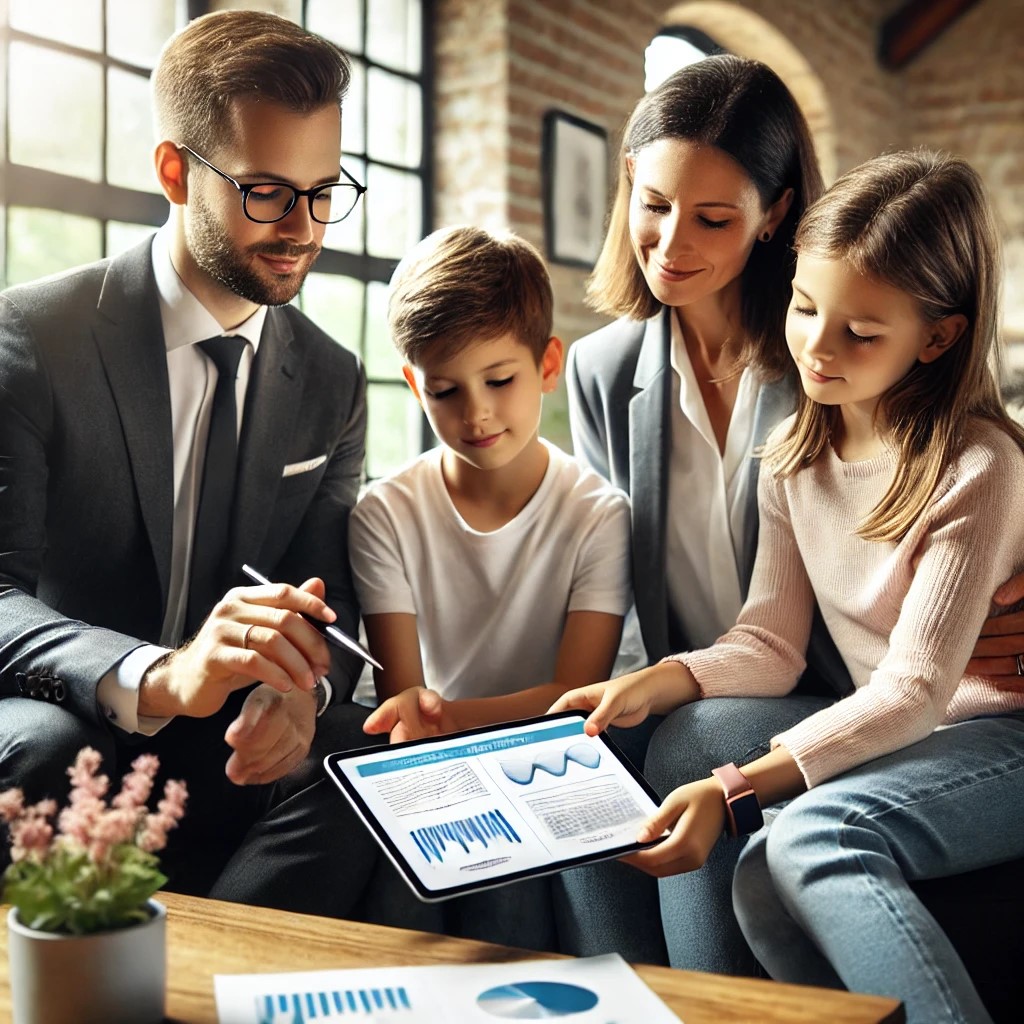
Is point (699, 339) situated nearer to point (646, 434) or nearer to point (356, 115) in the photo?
point (646, 434)

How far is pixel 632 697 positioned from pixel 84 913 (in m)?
0.83

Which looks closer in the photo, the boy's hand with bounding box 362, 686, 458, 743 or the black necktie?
the boy's hand with bounding box 362, 686, 458, 743

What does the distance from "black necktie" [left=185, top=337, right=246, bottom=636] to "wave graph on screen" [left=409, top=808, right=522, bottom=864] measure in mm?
764

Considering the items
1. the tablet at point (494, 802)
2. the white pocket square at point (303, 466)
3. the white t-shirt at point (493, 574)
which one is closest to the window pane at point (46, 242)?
the white pocket square at point (303, 466)

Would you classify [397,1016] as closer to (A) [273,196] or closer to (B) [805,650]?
(B) [805,650]

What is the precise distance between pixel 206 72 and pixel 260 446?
0.58 meters

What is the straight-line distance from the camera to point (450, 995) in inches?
41.6

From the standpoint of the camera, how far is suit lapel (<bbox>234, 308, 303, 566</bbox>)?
6.42ft

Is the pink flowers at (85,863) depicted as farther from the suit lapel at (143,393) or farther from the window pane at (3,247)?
the window pane at (3,247)

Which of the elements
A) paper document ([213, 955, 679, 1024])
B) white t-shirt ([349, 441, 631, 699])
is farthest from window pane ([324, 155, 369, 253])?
paper document ([213, 955, 679, 1024])

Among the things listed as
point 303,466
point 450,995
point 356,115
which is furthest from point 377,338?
point 450,995

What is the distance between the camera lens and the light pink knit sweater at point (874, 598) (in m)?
1.50

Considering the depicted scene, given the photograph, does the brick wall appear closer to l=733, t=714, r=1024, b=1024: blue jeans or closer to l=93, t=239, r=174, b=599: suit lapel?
l=93, t=239, r=174, b=599: suit lapel

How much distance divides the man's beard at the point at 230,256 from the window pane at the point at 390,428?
211cm
